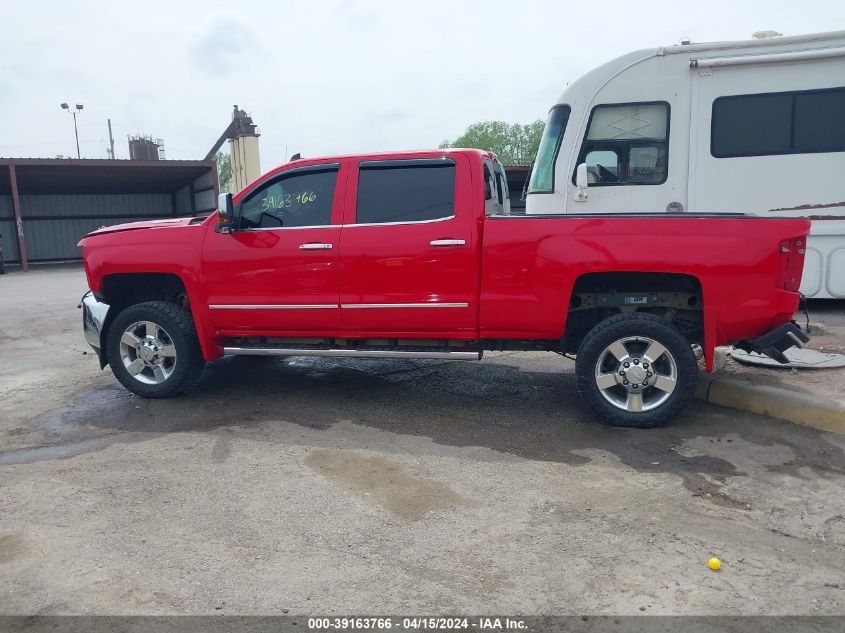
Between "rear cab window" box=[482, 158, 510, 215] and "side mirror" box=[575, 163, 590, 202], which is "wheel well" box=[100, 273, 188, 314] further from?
"side mirror" box=[575, 163, 590, 202]

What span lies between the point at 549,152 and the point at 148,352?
213 inches

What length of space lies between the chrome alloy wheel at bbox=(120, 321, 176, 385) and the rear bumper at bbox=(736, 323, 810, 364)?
4.78m

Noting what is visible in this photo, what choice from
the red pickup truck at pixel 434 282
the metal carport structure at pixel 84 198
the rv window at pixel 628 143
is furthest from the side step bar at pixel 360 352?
the metal carport structure at pixel 84 198

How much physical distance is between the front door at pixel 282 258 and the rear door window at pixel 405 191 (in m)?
0.23

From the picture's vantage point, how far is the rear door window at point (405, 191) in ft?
18.0

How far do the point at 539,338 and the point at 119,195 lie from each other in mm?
29306

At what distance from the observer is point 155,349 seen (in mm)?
6117

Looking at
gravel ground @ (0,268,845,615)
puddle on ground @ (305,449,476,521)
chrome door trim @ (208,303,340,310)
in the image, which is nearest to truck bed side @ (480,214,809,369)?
gravel ground @ (0,268,845,615)

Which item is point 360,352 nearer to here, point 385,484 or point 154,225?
point 385,484

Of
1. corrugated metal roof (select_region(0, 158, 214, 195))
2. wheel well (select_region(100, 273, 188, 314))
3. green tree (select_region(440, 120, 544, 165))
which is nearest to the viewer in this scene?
wheel well (select_region(100, 273, 188, 314))

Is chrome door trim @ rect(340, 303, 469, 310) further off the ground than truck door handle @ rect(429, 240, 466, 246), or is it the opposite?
truck door handle @ rect(429, 240, 466, 246)

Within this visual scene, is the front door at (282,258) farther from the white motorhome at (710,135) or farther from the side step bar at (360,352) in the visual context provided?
the white motorhome at (710,135)

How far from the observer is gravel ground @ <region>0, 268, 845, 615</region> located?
3.04m

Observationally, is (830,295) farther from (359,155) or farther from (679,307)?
(359,155)
